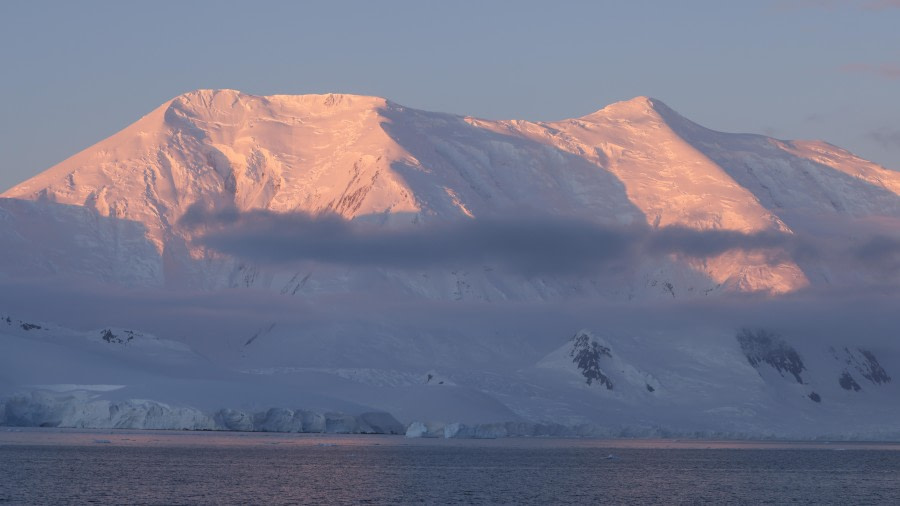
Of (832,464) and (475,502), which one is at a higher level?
(832,464)

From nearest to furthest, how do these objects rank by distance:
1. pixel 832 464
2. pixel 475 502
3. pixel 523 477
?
pixel 475 502
pixel 523 477
pixel 832 464

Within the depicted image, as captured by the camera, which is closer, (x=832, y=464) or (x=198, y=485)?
(x=198, y=485)

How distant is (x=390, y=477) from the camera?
5605 inches

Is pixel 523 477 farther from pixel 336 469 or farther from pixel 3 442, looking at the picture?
pixel 3 442

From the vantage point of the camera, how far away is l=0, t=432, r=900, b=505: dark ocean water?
119 metres

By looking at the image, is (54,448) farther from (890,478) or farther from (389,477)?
(890,478)

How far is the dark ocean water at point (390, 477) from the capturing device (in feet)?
389

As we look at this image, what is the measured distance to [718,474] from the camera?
6275 inches

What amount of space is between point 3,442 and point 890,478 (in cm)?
10175

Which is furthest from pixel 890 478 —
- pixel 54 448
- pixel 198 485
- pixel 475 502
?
pixel 54 448

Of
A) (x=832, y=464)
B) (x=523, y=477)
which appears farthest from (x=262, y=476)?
(x=832, y=464)

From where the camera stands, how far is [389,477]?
467ft

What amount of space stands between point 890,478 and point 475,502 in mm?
61738

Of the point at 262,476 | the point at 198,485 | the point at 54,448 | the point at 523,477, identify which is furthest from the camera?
the point at 54,448
